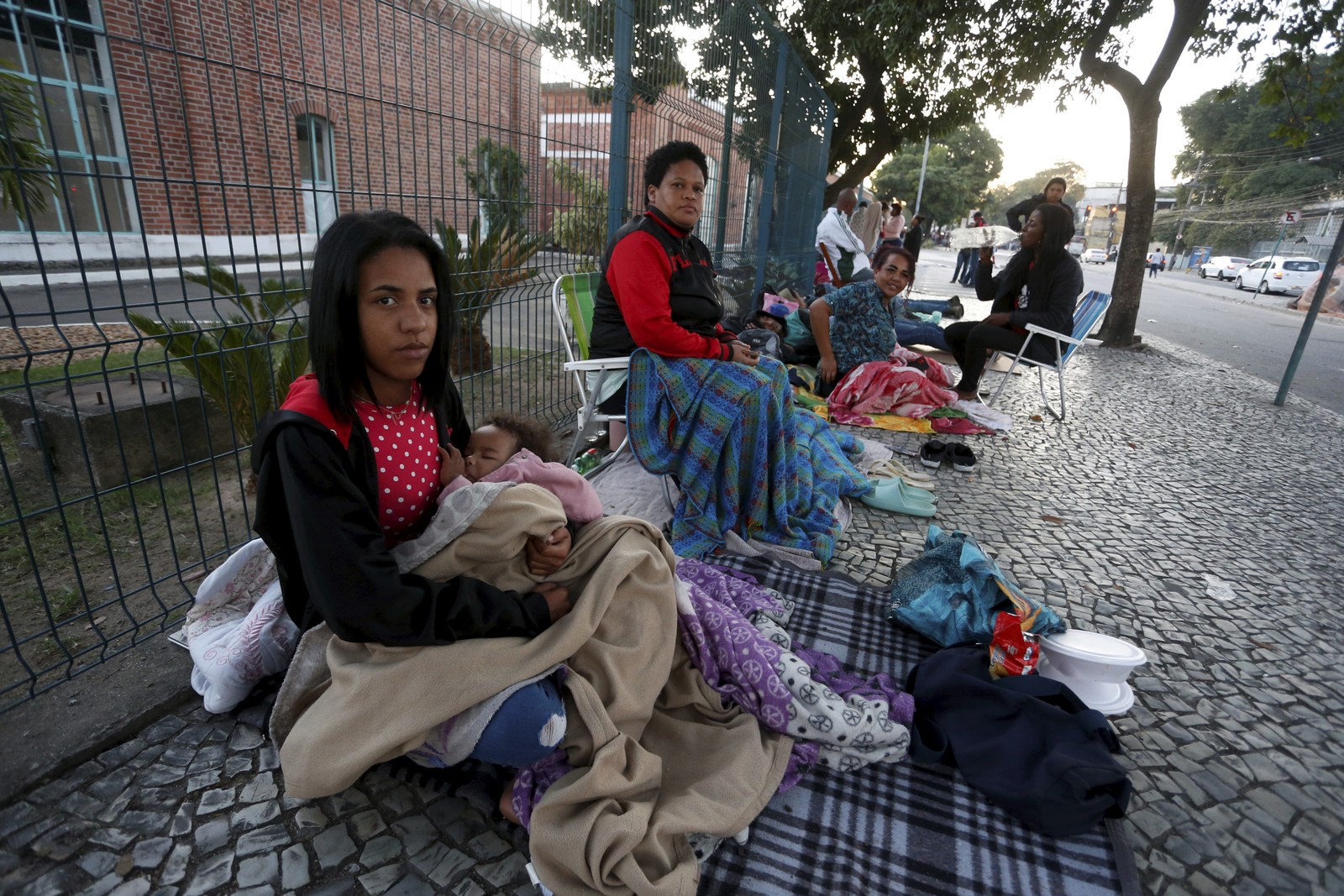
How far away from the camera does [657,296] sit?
10.5 feet

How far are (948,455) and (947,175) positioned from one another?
4817 centimetres

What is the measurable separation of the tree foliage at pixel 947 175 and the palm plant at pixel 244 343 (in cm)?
4662

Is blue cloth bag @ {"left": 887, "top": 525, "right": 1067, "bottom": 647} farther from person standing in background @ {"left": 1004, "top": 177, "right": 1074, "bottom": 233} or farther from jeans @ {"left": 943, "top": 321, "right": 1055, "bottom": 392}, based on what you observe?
person standing in background @ {"left": 1004, "top": 177, "right": 1074, "bottom": 233}

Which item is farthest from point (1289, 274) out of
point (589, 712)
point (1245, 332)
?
point (589, 712)

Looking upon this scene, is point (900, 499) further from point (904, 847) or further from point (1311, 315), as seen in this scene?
point (1311, 315)

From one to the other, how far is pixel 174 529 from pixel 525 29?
113 inches

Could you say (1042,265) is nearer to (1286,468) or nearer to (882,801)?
(1286,468)

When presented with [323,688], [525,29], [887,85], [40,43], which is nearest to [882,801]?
[323,688]

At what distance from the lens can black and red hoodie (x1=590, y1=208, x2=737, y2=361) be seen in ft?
10.5

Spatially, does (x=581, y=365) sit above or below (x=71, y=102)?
below

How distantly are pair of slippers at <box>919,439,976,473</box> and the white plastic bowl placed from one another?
90.7 inches

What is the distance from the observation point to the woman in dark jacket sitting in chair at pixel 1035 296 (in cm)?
593

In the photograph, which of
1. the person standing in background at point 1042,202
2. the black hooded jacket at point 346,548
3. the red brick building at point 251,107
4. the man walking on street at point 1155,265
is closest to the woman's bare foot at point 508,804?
the black hooded jacket at point 346,548

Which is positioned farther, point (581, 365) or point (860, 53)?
point (860, 53)
